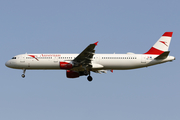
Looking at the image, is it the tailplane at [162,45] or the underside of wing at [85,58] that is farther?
the tailplane at [162,45]

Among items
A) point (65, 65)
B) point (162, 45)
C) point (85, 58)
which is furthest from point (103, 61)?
point (162, 45)

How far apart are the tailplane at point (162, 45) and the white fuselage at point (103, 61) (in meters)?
2.33

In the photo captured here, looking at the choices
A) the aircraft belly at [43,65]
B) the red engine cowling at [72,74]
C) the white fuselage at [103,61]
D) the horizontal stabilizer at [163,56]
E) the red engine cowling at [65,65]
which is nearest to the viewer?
the horizontal stabilizer at [163,56]

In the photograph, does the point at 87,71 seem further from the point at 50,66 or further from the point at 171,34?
the point at 171,34

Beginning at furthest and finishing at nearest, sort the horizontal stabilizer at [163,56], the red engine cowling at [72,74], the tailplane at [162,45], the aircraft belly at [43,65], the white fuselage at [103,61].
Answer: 1. the red engine cowling at [72,74]
2. the tailplane at [162,45]
3. the aircraft belly at [43,65]
4. the white fuselage at [103,61]
5. the horizontal stabilizer at [163,56]

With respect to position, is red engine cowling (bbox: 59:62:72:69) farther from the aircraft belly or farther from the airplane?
the aircraft belly

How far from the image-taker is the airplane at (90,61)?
182 ft

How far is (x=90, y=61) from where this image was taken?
5538cm

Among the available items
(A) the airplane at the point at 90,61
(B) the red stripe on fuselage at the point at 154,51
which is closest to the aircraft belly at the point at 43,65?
(A) the airplane at the point at 90,61

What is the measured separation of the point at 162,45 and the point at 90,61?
14.6 m

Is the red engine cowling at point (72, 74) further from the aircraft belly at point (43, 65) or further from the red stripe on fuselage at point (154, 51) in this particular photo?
the red stripe on fuselage at point (154, 51)

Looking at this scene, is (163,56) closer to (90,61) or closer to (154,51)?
(154,51)

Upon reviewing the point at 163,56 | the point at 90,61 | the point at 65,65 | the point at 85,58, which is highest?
the point at 163,56

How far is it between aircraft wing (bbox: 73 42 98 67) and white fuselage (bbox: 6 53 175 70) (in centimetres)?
141
